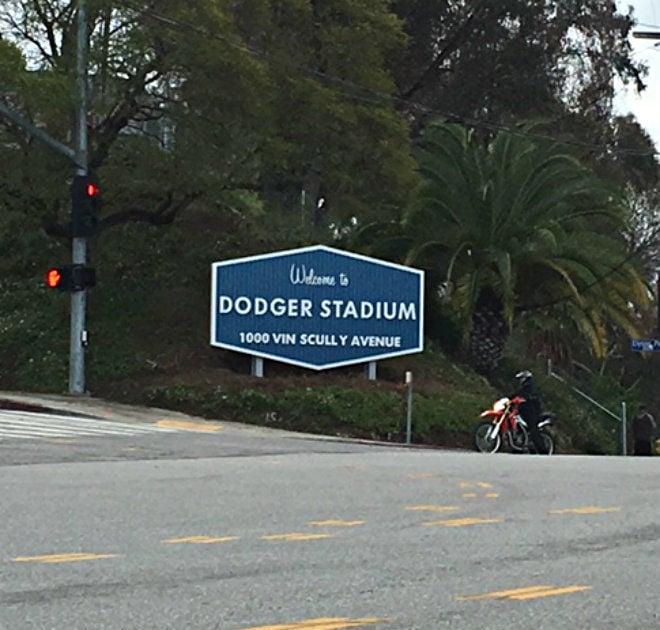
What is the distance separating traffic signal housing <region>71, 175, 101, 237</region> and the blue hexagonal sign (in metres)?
3.48

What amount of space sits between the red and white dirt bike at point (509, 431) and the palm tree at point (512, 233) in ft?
26.2

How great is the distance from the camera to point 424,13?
4831 cm

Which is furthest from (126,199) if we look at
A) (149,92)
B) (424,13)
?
(424,13)

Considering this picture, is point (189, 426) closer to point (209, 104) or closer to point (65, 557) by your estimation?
point (209, 104)

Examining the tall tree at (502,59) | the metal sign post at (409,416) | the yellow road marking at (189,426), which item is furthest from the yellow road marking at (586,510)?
the tall tree at (502,59)

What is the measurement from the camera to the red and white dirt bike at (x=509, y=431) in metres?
28.7

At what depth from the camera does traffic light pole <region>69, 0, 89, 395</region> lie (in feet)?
106

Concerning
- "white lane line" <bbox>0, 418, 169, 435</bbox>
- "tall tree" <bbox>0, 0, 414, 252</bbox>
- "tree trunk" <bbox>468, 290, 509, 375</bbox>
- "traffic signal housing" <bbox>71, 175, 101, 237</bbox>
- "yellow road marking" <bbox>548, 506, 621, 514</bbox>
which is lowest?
"yellow road marking" <bbox>548, 506, 621, 514</bbox>

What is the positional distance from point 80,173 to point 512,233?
11.0 metres

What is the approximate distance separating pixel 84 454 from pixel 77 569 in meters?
10.7

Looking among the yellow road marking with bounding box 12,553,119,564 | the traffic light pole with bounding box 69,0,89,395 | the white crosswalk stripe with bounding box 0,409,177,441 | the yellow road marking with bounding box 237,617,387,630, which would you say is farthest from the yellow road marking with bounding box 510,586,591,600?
the traffic light pole with bounding box 69,0,89,395

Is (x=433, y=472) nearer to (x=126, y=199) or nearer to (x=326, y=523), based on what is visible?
(x=326, y=523)

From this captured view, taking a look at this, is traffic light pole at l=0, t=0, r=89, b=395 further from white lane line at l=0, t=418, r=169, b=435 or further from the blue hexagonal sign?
white lane line at l=0, t=418, r=169, b=435

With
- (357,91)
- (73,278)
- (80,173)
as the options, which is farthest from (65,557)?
(357,91)
